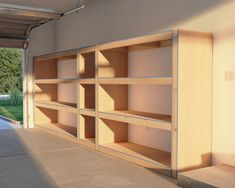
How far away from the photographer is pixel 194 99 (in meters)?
3.48

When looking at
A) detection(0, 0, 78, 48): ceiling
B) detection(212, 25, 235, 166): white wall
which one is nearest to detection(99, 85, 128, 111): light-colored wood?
detection(212, 25, 235, 166): white wall

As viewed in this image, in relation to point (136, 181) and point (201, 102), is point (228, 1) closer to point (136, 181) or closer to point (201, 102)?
point (201, 102)

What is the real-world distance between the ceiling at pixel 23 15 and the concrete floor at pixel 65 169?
232cm

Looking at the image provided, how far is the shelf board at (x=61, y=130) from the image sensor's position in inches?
222

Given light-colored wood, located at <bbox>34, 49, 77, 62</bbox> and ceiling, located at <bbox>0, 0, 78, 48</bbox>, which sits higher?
ceiling, located at <bbox>0, 0, 78, 48</bbox>

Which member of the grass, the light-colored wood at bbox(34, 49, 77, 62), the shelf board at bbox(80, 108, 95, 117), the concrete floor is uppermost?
the light-colored wood at bbox(34, 49, 77, 62)

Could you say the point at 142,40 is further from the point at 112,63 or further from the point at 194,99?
the point at 112,63

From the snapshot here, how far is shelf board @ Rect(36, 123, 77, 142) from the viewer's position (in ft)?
18.5

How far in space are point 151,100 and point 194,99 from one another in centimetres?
117

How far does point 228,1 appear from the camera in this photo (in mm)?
3400

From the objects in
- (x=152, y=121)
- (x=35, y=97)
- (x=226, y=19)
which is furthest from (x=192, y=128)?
(x=35, y=97)

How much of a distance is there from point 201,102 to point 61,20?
14.5 ft

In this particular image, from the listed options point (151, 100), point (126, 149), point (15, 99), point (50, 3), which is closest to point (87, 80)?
point (151, 100)

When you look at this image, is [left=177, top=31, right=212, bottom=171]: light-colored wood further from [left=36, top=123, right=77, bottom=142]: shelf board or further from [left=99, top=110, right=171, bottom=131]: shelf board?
[left=36, top=123, right=77, bottom=142]: shelf board
